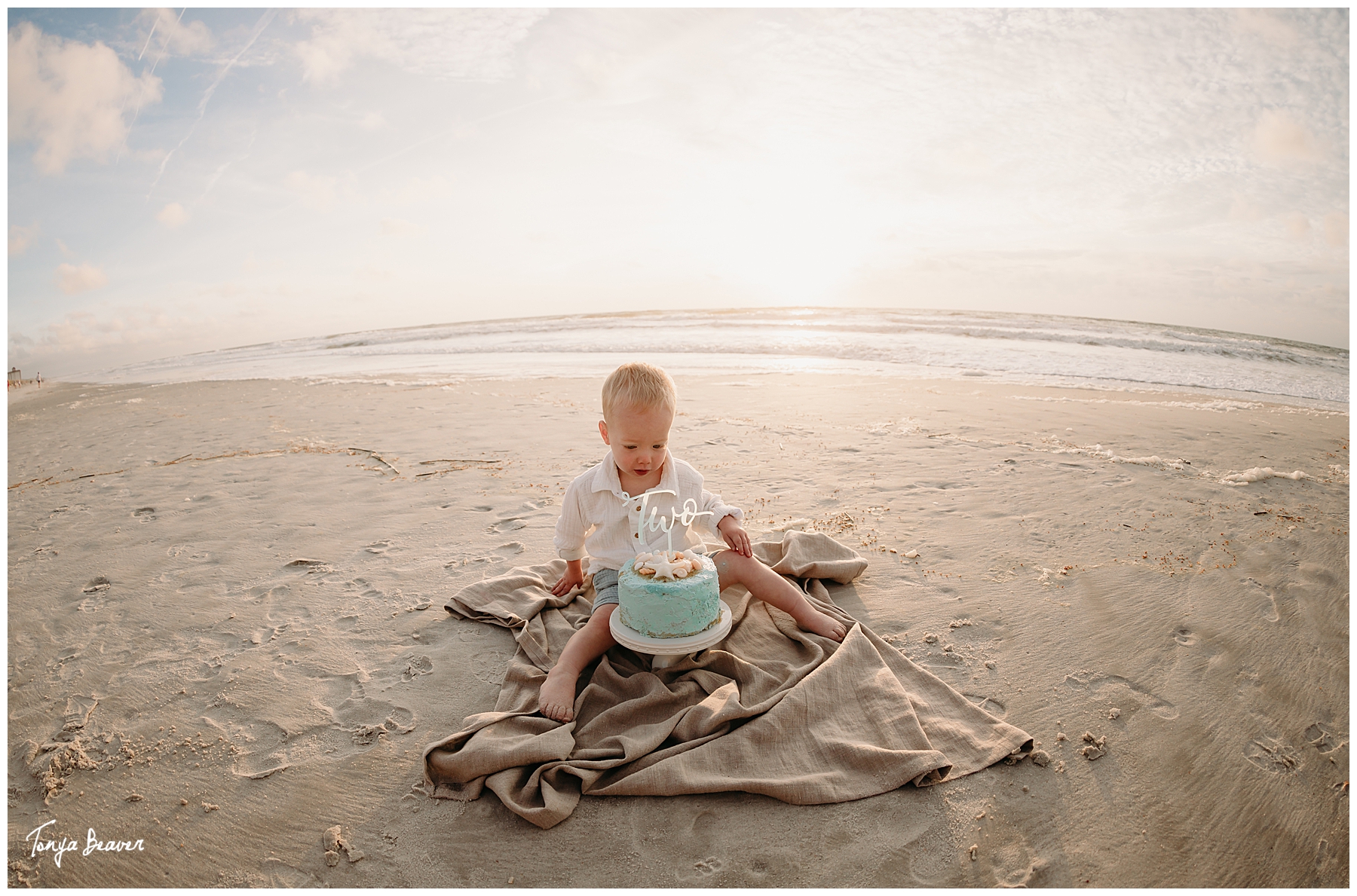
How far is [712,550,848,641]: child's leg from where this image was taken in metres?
3.10

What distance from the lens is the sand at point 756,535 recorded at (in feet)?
6.67

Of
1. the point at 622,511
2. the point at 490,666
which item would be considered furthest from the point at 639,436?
the point at 490,666

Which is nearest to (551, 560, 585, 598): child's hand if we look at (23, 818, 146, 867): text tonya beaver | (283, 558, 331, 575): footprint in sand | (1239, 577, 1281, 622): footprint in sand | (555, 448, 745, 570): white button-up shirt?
(555, 448, 745, 570): white button-up shirt

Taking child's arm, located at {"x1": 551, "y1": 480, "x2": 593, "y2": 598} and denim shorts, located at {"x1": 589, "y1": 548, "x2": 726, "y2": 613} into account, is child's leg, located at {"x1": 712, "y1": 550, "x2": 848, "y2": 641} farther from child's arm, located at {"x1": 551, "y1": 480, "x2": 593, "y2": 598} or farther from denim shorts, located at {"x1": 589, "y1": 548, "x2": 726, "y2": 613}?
child's arm, located at {"x1": 551, "y1": 480, "x2": 593, "y2": 598}

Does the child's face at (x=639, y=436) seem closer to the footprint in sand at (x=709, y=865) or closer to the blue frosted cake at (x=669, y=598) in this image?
the blue frosted cake at (x=669, y=598)

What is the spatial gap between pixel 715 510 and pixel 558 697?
1.20 m

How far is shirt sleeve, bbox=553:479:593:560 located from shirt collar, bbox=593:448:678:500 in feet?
0.50

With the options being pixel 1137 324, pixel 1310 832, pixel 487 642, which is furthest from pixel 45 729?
pixel 1137 324

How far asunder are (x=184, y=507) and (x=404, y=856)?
431 cm

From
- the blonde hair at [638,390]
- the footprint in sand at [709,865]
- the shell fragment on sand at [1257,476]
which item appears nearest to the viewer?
the footprint in sand at [709,865]

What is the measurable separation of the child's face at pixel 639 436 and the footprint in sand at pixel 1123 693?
81.3 inches

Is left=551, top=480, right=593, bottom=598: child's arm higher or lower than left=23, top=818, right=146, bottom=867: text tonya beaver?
higher

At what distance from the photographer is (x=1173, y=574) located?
3.64 m

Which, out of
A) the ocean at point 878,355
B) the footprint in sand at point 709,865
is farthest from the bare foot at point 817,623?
the ocean at point 878,355
